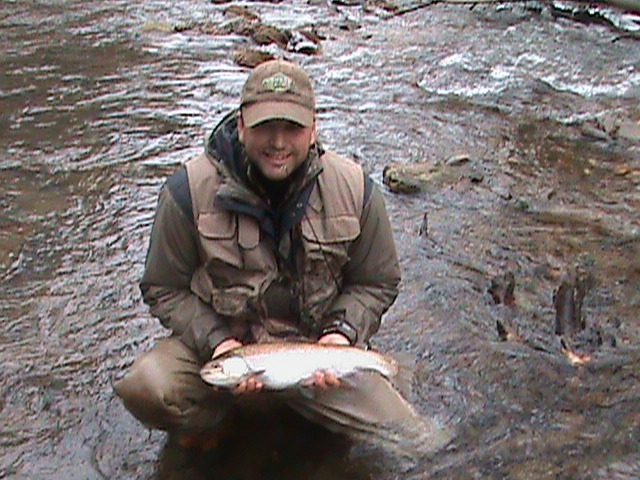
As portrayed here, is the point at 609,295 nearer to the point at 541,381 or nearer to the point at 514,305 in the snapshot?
the point at 514,305

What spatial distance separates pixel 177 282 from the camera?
4195mm

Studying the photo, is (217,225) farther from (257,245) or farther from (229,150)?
(229,150)

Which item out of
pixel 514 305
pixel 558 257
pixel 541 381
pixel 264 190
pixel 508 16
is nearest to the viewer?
pixel 264 190

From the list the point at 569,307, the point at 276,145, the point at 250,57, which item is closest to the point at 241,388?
the point at 276,145

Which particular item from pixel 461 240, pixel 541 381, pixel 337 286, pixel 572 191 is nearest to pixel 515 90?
pixel 572 191

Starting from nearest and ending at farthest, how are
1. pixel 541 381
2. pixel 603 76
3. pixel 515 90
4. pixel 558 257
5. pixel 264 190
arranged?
pixel 264 190, pixel 541 381, pixel 558 257, pixel 515 90, pixel 603 76

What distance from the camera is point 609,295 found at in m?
6.20

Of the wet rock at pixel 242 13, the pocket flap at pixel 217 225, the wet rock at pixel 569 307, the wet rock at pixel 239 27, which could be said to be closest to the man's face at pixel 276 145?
the pocket flap at pixel 217 225

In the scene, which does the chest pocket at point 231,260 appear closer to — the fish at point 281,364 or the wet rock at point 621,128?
the fish at point 281,364

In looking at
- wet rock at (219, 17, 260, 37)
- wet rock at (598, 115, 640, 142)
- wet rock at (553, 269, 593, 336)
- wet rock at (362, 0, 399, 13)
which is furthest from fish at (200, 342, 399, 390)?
wet rock at (362, 0, 399, 13)

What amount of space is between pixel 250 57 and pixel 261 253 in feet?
29.6

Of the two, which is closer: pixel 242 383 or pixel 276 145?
pixel 242 383

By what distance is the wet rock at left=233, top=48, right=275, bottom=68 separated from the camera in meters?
12.6

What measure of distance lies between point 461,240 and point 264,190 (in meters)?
3.40
